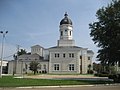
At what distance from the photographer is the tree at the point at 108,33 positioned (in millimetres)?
37688

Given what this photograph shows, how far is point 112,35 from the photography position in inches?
1512

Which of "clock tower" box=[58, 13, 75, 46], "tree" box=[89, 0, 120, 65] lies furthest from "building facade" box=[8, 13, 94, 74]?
"tree" box=[89, 0, 120, 65]

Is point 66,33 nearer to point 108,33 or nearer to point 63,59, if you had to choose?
point 63,59

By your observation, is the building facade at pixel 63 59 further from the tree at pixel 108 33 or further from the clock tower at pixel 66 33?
the tree at pixel 108 33

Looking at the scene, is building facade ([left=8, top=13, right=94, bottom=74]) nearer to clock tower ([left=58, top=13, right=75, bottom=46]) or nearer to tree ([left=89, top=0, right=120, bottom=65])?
clock tower ([left=58, top=13, right=75, bottom=46])

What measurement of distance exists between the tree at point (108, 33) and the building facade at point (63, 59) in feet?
150

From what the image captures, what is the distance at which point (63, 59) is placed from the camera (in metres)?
87.8

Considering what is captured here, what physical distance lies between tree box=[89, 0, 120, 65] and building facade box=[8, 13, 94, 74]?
45860 mm

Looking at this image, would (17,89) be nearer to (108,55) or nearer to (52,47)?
(108,55)

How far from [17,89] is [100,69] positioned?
74855 mm

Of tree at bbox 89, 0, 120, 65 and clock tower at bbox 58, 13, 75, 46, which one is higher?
clock tower at bbox 58, 13, 75, 46

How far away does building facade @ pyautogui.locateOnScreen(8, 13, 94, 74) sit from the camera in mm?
87062

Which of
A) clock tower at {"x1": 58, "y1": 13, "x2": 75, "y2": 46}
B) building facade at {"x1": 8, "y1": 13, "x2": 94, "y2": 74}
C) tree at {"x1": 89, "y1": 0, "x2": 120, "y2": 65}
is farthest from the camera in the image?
clock tower at {"x1": 58, "y1": 13, "x2": 75, "y2": 46}

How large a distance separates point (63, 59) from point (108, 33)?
163 ft
